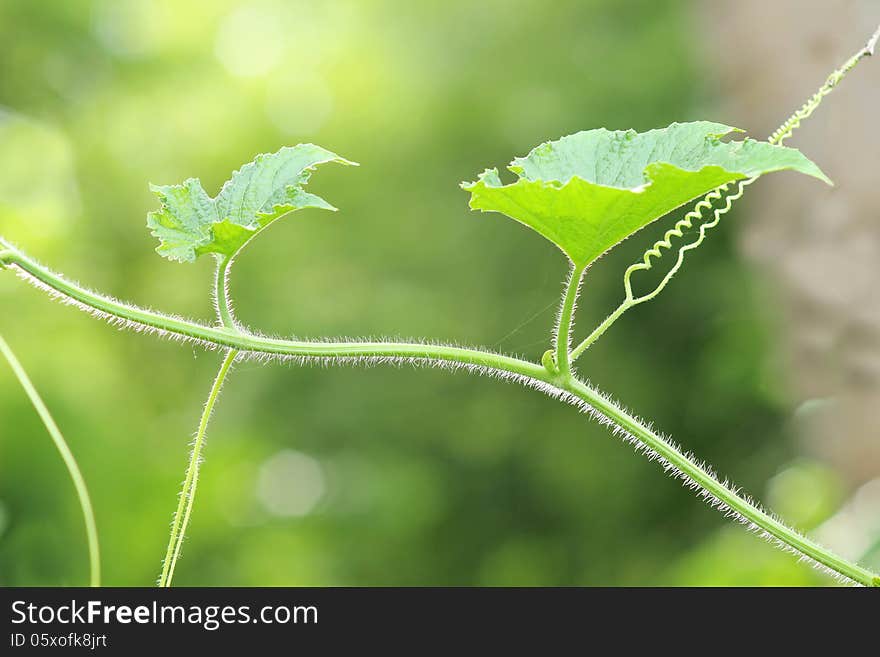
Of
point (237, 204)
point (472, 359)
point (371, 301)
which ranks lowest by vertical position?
point (472, 359)

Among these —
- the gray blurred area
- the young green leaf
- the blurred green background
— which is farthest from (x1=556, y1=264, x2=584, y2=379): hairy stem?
the blurred green background

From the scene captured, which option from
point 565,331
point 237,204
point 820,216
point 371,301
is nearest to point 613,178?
point 565,331

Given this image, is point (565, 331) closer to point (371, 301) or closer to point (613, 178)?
point (613, 178)

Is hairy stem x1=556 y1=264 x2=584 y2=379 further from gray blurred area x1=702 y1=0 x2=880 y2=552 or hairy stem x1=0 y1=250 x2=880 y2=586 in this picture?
gray blurred area x1=702 y1=0 x2=880 y2=552

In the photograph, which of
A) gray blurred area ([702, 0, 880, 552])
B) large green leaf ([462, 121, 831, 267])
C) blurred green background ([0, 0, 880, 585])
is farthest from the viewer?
blurred green background ([0, 0, 880, 585])
